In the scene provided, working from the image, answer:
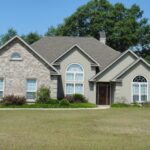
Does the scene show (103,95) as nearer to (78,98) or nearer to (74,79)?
(74,79)

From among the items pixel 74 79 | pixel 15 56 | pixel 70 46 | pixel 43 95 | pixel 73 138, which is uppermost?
pixel 70 46

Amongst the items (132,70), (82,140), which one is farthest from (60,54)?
(82,140)

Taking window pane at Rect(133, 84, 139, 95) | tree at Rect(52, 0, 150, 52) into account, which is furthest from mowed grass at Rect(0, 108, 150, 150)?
tree at Rect(52, 0, 150, 52)

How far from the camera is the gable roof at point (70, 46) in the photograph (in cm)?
4919

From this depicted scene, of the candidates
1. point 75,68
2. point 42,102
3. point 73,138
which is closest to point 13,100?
point 42,102

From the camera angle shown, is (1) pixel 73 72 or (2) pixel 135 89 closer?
(2) pixel 135 89

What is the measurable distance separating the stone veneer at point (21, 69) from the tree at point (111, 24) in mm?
29475

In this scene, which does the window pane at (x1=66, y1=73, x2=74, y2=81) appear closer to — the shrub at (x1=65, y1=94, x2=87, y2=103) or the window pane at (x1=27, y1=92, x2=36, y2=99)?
the shrub at (x1=65, y1=94, x2=87, y2=103)

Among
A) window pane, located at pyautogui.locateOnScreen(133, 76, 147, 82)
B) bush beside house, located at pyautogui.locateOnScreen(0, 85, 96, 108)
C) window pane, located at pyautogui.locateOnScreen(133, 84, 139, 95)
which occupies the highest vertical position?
window pane, located at pyautogui.locateOnScreen(133, 76, 147, 82)

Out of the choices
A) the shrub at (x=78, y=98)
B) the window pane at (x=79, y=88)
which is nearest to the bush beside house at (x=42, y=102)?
the shrub at (x=78, y=98)

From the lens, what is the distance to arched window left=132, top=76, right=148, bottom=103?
152ft

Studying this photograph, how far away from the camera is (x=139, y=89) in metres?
46.3

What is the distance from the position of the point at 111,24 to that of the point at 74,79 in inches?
1083

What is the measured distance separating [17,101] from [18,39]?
646 centimetres
